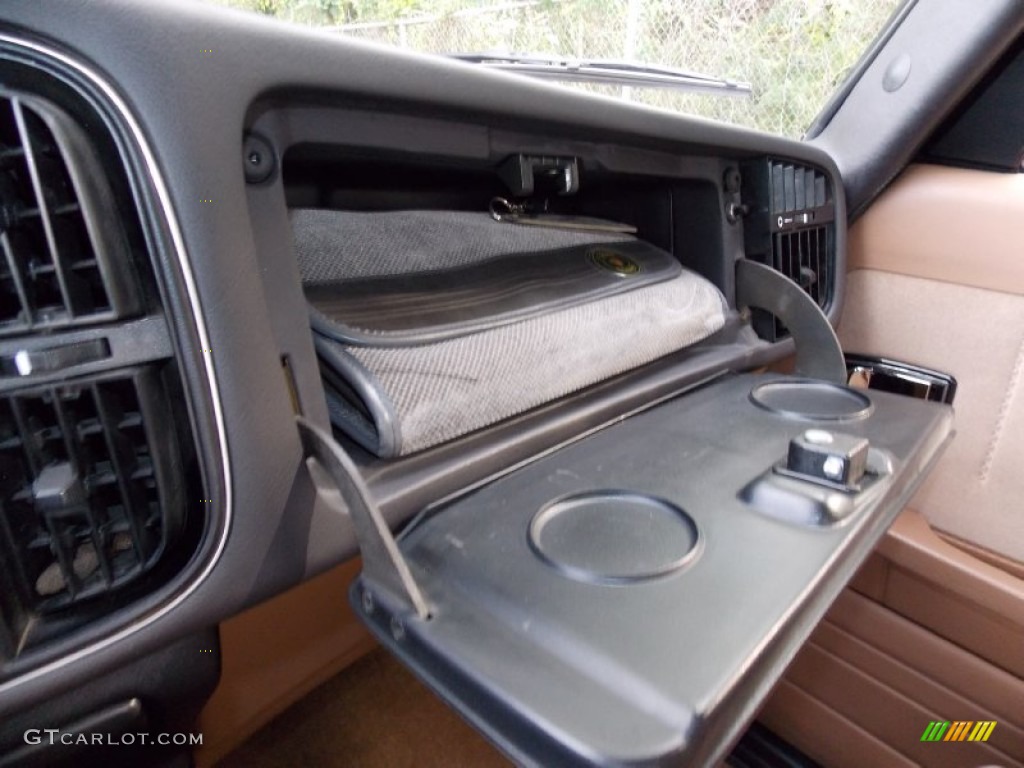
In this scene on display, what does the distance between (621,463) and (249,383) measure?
1.00ft

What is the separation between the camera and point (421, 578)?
398mm

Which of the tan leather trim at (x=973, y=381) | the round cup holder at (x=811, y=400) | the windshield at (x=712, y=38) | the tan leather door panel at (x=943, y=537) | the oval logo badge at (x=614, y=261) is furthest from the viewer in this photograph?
the windshield at (x=712, y=38)

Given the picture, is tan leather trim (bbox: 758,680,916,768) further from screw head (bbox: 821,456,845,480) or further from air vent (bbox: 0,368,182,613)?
air vent (bbox: 0,368,182,613)

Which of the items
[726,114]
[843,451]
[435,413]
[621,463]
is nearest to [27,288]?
[435,413]

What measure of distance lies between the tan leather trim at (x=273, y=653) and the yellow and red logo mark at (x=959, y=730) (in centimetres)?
79

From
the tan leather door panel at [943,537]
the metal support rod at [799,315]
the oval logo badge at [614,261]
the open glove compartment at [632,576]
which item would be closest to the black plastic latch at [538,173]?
the oval logo badge at [614,261]

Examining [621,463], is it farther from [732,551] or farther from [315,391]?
[315,391]

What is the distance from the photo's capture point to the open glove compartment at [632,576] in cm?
30

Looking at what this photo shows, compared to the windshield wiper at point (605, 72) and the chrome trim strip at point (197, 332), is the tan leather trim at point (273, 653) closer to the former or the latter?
the chrome trim strip at point (197, 332)

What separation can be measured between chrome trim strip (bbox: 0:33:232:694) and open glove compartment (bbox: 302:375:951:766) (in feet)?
0.21

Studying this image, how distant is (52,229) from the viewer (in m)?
0.30

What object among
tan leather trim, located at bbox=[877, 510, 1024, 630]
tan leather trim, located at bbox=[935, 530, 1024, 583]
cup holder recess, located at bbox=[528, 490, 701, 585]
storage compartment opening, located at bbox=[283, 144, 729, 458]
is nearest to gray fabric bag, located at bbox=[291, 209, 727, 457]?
storage compartment opening, located at bbox=[283, 144, 729, 458]

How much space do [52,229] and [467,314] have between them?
297 millimetres

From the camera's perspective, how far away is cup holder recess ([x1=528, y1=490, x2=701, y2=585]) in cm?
38
